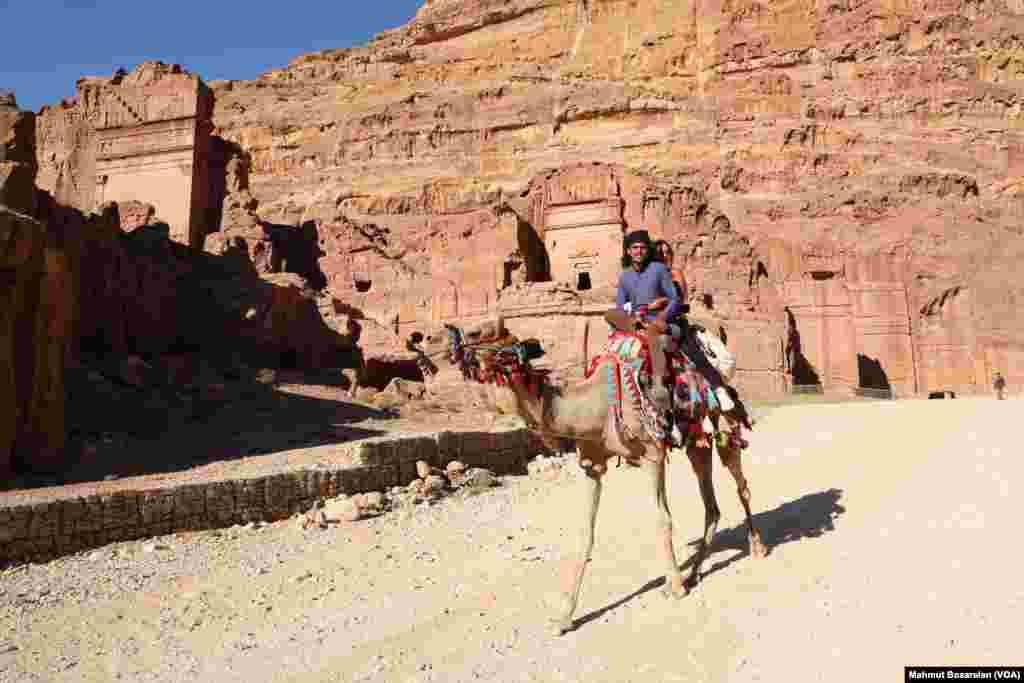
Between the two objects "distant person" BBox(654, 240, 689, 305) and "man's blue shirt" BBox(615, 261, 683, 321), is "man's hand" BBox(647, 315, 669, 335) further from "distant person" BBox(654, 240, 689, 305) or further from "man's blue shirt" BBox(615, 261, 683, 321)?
"distant person" BBox(654, 240, 689, 305)

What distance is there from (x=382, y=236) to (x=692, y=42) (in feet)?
104

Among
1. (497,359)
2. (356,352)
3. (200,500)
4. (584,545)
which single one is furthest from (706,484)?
(356,352)

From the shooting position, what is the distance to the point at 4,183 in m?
13.5

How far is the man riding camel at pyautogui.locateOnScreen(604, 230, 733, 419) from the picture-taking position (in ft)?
18.4

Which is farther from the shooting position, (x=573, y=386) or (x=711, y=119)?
(x=711, y=119)

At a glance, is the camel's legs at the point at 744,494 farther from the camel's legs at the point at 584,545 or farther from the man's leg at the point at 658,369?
the camel's legs at the point at 584,545

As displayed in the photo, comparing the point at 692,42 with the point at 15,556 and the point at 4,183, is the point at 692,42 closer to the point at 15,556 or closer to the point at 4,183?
the point at 4,183

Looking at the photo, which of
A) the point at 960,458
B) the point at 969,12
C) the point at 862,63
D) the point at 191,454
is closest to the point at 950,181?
the point at 862,63

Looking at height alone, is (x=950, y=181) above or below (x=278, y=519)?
above

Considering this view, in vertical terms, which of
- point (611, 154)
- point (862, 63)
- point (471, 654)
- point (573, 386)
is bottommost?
point (471, 654)

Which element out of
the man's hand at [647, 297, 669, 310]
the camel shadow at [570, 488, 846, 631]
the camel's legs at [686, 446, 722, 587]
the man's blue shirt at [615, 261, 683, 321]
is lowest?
the camel shadow at [570, 488, 846, 631]

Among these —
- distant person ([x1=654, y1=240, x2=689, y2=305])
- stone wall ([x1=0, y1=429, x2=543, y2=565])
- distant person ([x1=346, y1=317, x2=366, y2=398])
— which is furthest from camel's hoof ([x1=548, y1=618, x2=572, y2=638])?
distant person ([x1=346, y1=317, x2=366, y2=398])

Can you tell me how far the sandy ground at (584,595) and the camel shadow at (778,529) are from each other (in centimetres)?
3

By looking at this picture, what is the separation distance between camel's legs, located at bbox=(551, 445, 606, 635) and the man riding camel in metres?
0.66
